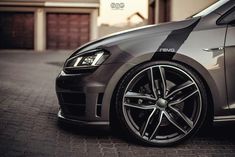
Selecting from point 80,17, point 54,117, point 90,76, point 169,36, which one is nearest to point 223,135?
point 169,36

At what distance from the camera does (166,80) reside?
13.0ft

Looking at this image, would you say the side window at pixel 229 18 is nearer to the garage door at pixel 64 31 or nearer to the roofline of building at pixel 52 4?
the roofline of building at pixel 52 4

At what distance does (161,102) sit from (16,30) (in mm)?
26899

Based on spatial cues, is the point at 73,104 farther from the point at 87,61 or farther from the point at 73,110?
the point at 87,61

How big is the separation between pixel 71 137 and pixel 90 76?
0.71 m

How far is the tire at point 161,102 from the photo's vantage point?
12.7 ft

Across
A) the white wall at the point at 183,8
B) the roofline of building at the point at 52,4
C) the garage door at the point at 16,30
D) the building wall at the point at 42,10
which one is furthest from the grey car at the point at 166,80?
the garage door at the point at 16,30

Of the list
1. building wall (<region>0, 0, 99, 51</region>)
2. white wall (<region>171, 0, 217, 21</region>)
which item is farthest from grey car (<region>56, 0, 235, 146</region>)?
building wall (<region>0, 0, 99, 51</region>)

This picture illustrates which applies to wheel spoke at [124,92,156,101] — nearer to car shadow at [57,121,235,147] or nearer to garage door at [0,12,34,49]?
car shadow at [57,121,235,147]

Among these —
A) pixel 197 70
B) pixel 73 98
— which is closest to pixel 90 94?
pixel 73 98

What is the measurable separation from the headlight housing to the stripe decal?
50 cm

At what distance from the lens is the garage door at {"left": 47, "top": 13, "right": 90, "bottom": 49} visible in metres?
29.6

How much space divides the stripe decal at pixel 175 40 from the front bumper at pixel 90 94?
1.48 ft

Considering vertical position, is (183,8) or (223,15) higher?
(183,8)
